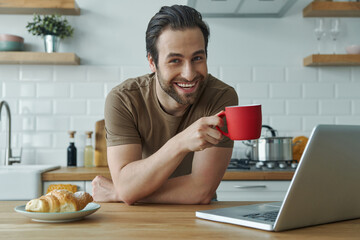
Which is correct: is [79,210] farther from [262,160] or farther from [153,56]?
[262,160]

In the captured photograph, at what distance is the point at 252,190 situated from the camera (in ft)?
8.29

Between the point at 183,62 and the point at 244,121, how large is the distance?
545mm

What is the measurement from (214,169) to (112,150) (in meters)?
0.38

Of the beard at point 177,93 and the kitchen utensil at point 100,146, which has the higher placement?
the beard at point 177,93

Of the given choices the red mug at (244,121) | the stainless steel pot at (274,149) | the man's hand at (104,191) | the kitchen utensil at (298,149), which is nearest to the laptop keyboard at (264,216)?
the red mug at (244,121)

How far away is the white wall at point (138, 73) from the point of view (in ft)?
Result: 10.4

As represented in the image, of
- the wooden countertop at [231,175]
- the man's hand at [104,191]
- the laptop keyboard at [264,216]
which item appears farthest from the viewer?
the wooden countertop at [231,175]

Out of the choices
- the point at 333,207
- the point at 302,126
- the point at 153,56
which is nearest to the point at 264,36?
the point at 302,126

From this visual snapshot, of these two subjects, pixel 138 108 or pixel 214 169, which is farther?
pixel 138 108

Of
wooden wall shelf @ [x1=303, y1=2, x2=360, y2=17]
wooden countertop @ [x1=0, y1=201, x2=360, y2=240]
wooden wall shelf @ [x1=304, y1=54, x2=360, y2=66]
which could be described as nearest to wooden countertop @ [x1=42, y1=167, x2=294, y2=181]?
wooden wall shelf @ [x1=304, y1=54, x2=360, y2=66]

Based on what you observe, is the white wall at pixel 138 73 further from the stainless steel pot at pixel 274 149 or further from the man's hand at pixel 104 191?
the man's hand at pixel 104 191

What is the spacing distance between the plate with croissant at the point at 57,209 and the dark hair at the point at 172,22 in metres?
0.73

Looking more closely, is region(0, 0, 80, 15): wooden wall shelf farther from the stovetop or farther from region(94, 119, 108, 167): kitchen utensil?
the stovetop

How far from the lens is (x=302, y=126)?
3211 millimetres
